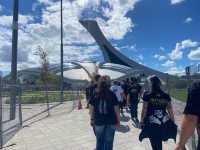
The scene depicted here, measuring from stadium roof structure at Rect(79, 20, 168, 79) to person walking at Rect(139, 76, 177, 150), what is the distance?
112001mm

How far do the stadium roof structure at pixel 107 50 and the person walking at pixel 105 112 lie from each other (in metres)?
112

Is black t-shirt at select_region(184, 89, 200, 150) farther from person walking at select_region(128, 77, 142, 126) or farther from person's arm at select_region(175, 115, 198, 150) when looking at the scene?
person walking at select_region(128, 77, 142, 126)

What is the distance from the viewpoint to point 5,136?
12.8 meters

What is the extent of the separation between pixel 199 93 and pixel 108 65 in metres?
104

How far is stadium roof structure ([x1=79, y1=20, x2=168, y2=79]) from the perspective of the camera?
119875mm

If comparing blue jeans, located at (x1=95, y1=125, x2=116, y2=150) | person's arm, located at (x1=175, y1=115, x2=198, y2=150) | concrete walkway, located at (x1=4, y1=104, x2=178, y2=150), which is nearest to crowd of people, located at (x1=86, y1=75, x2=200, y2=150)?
blue jeans, located at (x1=95, y1=125, x2=116, y2=150)

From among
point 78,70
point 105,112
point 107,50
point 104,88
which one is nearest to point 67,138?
point 105,112

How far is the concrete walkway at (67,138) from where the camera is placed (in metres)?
10.6

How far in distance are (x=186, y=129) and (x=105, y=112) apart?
3.71 meters

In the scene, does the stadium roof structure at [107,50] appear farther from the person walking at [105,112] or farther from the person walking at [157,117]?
the person walking at [157,117]

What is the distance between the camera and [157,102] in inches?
289

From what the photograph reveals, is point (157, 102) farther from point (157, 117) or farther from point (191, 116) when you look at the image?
point (191, 116)

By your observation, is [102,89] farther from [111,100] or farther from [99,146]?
[99,146]

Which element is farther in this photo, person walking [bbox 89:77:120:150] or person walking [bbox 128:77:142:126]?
person walking [bbox 128:77:142:126]
